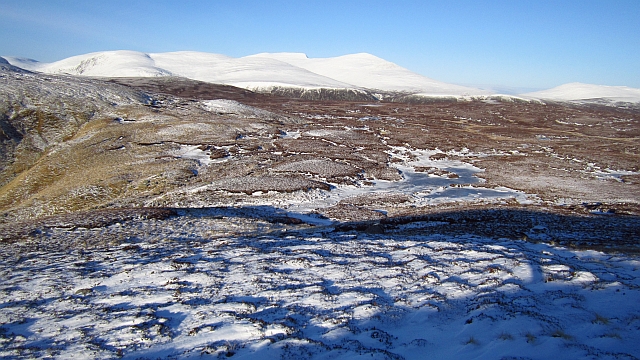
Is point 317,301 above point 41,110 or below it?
below

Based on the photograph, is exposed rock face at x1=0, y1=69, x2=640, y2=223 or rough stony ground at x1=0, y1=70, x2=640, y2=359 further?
exposed rock face at x1=0, y1=69, x2=640, y2=223

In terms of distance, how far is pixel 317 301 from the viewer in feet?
32.2

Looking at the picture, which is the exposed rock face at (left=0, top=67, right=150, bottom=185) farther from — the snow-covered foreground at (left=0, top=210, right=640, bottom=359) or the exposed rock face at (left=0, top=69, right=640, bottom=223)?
the snow-covered foreground at (left=0, top=210, right=640, bottom=359)

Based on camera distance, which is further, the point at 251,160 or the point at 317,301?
the point at 251,160

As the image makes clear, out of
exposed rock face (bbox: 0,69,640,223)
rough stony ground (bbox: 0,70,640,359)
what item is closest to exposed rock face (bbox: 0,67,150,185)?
exposed rock face (bbox: 0,69,640,223)

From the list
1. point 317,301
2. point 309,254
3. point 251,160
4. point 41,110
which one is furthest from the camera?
point 41,110

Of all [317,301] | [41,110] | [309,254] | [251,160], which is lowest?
[309,254]

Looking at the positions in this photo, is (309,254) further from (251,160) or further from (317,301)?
(251,160)

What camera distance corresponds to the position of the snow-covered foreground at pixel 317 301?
7.73 m

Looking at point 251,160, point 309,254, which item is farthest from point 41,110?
point 309,254

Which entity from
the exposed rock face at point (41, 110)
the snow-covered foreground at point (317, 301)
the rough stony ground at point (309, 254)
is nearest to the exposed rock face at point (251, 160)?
the exposed rock face at point (41, 110)

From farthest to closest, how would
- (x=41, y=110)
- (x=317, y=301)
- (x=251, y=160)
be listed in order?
(x=41, y=110) < (x=251, y=160) < (x=317, y=301)

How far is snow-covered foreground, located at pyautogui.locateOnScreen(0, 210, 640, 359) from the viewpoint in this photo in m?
7.73

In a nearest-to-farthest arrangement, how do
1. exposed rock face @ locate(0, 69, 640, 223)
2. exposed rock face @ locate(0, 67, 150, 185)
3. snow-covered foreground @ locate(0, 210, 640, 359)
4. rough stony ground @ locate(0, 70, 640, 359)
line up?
1. snow-covered foreground @ locate(0, 210, 640, 359)
2. rough stony ground @ locate(0, 70, 640, 359)
3. exposed rock face @ locate(0, 69, 640, 223)
4. exposed rock face @ locate(0, 67, 150, 185)
